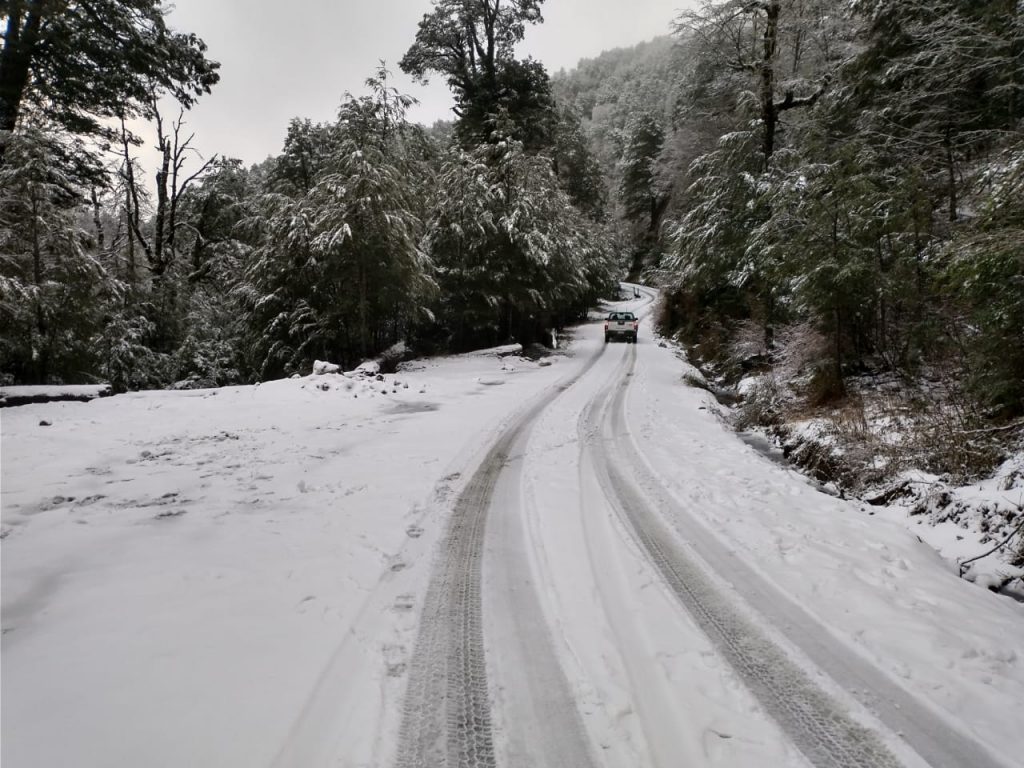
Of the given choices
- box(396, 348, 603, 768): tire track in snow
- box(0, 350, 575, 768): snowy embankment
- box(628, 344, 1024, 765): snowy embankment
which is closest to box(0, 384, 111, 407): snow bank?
box(0, 350, 575, 768): snowy embankment

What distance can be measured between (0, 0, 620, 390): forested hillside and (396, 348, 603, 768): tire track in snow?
5.15m

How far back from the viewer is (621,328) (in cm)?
2459

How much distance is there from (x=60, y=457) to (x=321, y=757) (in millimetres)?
6034

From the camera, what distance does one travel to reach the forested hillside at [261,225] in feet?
27.8

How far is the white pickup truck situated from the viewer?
80.3 ft

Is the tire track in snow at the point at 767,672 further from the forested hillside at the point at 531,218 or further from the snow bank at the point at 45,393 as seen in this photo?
the snow bank at the point at 45,393

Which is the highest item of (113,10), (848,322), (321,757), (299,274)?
(113,10)

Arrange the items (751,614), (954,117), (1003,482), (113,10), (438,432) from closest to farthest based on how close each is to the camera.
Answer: (751,614), (1003,482), (113,10), (438,432), (954,117)

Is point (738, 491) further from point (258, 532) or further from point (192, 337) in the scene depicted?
point (192, 337)

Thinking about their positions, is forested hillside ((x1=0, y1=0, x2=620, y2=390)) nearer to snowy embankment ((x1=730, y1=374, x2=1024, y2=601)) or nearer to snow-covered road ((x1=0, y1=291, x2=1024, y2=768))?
snow-covered road ((x1=0, y1=291, x2=1024, y2=768))

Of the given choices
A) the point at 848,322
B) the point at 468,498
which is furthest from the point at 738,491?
the point at 848,322

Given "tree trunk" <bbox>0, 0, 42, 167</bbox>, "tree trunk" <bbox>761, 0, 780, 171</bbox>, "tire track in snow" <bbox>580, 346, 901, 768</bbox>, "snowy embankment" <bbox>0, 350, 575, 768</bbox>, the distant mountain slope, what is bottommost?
"tire track in snow" <bbox>580, 346, 901, 768</bbox>

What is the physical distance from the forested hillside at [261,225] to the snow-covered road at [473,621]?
13.9 ft

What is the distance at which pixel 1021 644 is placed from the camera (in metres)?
2.84
